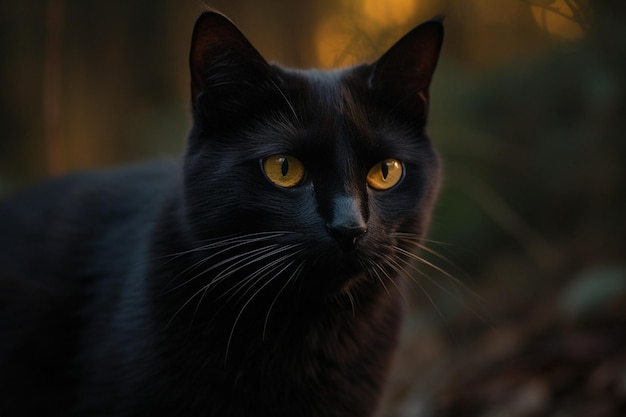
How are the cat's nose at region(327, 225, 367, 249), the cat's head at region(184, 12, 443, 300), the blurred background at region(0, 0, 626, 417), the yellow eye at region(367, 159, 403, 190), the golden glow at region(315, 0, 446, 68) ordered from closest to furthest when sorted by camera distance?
the cat's nose at region(327, 225, 367, 249) < the cat's head at region(184, 12, 443, 300) < the yellow eye at region(367, 159, 403, 190) < the golden glow at region(315, 0, 446, 68) < the blurred background at region(0, 0, 626, 417)

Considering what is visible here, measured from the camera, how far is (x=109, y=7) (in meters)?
5.02

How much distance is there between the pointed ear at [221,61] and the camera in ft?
5.93

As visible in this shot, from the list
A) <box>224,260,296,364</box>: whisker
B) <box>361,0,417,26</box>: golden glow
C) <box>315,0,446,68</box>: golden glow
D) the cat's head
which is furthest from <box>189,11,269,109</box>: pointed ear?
<box>361,0,417,26</box>: golden glow

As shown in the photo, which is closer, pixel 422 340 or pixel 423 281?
pixel 422 340

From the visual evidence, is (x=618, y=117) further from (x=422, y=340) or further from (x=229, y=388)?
(x=229, y=388)

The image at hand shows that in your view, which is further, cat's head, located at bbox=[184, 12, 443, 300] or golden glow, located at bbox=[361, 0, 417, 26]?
golden glow, located at bbox=[361, 0, 417, 26]

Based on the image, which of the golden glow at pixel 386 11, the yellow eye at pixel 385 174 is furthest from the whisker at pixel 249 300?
the golden glow at pixel 386 11

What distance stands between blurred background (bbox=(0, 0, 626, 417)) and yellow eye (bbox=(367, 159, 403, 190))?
2.93ft

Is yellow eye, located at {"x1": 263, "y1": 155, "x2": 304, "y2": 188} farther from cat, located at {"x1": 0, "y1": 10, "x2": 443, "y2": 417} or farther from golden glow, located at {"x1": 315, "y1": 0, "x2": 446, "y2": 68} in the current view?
golden glow, located at {"x1": 315, "y1": 0, "x2": 446, "y2": 68}

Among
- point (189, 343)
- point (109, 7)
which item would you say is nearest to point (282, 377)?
point (189, 343)

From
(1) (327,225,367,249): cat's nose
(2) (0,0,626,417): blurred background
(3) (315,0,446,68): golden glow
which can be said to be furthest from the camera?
(2) (0,0,626,417): blurred background

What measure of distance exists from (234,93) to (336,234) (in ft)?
1.78

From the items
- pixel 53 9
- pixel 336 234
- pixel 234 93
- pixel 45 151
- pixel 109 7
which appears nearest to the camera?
pixel 336 234

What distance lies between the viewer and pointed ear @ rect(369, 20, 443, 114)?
200cm
